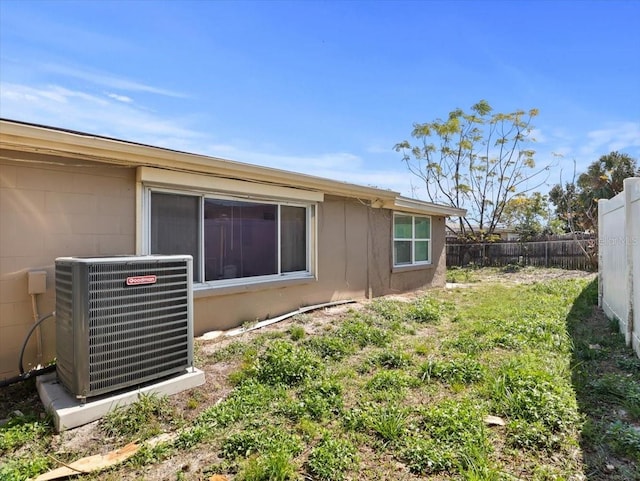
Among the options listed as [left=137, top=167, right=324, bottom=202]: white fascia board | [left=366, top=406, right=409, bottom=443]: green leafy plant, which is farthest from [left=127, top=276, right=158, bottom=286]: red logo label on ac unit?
[left=366, top=406, right=409, bottom=443]: green leafy plant

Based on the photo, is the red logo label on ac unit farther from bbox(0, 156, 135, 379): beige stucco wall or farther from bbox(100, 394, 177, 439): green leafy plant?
bbox(0, 156, 135, 379): beige stucco wall

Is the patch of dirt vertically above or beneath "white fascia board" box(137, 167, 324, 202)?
beneath

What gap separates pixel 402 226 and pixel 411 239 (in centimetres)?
62

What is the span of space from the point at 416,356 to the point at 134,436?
10.1 feet

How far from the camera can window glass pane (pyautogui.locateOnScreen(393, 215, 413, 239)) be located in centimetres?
934

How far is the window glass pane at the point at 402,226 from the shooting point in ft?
30.6

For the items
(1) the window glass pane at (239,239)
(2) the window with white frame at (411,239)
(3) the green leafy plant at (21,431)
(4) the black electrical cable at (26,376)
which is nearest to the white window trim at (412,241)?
(2) the window with white frame at (411,239)

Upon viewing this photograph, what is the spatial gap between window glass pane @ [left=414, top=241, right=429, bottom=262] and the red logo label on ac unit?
816cm

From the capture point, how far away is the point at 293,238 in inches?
259

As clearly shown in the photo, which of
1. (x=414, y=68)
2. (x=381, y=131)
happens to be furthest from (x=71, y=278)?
(x=381, y=131)

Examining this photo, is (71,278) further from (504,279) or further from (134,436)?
(504,279)

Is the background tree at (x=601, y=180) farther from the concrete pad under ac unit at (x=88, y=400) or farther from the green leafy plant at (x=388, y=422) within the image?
the concrete pad under ac unit at (x=88, y=400)

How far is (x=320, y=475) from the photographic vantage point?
2.21 m

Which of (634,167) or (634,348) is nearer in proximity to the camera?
(634,348)
